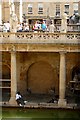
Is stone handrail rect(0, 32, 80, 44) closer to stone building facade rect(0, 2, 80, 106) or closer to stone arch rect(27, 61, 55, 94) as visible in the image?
stone building facade rect(0, 2, 80, 106)

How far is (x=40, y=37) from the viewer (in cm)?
3094

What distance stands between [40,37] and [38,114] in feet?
18.0

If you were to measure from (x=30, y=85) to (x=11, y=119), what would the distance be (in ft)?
22.3

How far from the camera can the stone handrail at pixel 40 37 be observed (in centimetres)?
3062

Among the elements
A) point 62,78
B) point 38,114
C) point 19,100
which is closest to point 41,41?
point 62,78

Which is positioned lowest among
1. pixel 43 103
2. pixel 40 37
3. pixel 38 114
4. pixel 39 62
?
pixel 38 114

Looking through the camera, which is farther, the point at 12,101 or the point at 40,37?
the point at 12,101

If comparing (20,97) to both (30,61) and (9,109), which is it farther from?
(30,61)

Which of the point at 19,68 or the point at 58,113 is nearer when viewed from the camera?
the point at 58,113

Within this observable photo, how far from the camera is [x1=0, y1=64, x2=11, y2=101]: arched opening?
109 feet

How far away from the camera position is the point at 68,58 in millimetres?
34094

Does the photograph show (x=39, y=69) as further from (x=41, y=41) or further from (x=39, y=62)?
(x=41, y=41)

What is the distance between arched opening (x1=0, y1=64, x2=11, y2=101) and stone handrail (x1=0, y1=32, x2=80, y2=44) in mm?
3921

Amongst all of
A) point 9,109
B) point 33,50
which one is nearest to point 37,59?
point 33,50
